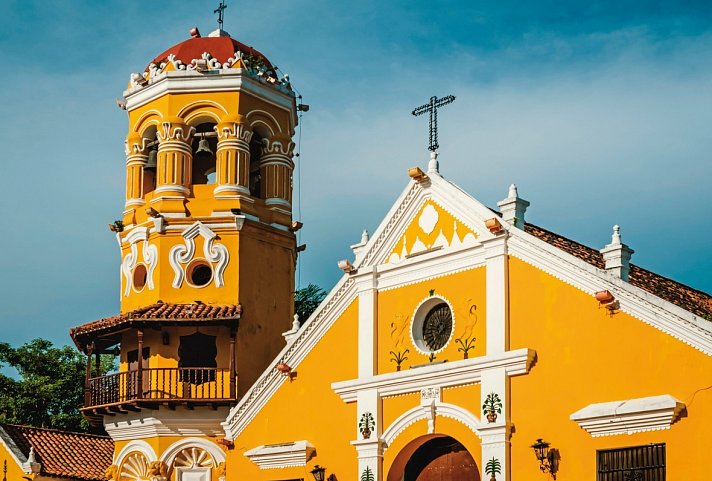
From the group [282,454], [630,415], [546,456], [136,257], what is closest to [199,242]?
[136,257]

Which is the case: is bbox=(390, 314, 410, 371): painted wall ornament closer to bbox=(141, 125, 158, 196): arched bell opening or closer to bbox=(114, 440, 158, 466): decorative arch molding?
bbox=(114, 440, 158, 466): decorative arch molding

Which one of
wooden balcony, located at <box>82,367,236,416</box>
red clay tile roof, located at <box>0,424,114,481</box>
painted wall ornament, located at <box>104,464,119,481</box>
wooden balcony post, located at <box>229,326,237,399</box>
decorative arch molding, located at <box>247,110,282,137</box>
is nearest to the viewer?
wooden balcony, located at <box>82,367,236,416</box>

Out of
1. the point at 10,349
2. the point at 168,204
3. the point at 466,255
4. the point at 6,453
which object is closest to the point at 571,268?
the point at 466,255

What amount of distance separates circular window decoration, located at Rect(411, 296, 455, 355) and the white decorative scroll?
704cm

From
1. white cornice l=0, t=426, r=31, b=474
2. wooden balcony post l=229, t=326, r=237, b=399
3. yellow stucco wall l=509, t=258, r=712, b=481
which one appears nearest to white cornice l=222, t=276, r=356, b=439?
wooden balcony post l=229, t=326, r=237, b=399

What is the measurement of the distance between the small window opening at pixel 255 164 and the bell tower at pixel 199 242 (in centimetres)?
7

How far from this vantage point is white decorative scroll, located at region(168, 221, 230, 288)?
30703mm

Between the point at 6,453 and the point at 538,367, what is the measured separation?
1515 cm

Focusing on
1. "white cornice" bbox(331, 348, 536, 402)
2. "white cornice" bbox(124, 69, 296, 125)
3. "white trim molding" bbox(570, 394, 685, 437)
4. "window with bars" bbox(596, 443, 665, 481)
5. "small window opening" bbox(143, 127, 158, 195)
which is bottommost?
"window with bars" bbox(596, 443, 665, 481)

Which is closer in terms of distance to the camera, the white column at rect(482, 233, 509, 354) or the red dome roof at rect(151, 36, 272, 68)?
the white column at rect(482, 233, 509, 354)

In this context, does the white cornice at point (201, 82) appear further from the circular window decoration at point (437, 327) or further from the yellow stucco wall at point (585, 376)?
the yellow stucco wall at point (585, 376)

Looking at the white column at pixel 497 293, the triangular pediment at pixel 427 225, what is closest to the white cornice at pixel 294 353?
the triangular pediment at pixel 427 225

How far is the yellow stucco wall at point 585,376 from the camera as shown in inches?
787

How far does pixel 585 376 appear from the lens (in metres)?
21.6
